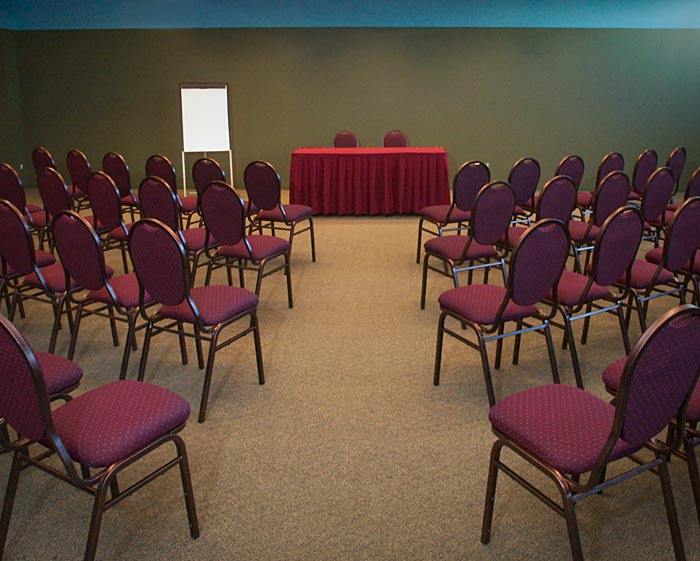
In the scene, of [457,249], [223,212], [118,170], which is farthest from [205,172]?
[457,249]

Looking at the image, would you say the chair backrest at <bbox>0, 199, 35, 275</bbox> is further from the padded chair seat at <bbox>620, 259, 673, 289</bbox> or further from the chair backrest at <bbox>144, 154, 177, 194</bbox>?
the padded chair seat at <bbox>620, 259, 673, 289</bbox>

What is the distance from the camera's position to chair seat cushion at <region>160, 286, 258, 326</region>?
124 inches

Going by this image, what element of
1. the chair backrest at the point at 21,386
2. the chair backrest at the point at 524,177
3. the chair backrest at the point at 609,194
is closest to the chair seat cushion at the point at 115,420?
the chair backrest at the point at 21,386

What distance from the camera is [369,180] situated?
7871 millimetres

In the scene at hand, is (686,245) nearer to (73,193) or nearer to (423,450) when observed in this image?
(423,450)

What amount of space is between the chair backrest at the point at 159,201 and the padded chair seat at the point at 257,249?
40cm

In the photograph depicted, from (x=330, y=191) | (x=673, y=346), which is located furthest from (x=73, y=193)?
(x=673, y=346)

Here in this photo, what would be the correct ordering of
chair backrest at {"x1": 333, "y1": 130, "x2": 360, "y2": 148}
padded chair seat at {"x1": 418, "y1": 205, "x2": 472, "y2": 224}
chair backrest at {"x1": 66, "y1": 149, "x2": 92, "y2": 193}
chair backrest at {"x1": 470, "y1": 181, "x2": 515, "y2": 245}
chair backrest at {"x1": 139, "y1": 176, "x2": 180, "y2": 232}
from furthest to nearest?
chair backrest at {"x1": 333, "y1": 130, "x2": 360, "y2": 148}
chair backrest at {"x1": 66, "y1": 149, "x2": 92, "y2": 193}
padded chair seat at {"x1": 418, "y1": 205, "x2": 472, "y2": 224}
chair backrest at {"x1": 139, "y1": 176, "x2": 180, "y2": 232}
chair backrest at {"x1": 470, "y1": 181, "x2": 515, "y2": 245}

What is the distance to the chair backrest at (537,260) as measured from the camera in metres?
2.88

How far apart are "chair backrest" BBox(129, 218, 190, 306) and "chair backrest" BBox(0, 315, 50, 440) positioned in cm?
107

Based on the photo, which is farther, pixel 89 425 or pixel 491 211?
pixel 491 211

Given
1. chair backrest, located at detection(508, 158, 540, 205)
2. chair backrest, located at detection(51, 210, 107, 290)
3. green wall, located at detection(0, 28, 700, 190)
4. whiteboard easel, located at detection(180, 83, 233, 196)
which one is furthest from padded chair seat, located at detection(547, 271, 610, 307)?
green wall, located at detection(0, 28, 700, 190)

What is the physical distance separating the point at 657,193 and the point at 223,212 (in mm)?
3261

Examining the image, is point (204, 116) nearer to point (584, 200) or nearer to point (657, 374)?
point (584, 200)
